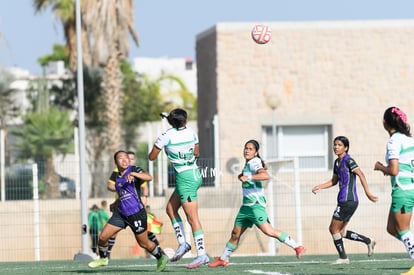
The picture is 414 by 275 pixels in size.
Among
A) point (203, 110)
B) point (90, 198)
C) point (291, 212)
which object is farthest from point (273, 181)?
point (203, 110)

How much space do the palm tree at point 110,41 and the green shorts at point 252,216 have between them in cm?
2278

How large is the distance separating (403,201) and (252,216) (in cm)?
339

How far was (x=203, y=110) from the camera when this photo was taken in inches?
1487

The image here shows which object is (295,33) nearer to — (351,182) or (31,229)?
(31,229)

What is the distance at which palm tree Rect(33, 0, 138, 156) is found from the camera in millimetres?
39469

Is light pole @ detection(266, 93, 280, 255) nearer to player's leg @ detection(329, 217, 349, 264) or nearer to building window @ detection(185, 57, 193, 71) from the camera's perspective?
player's leg @ detection(329, 217, 349, 264)

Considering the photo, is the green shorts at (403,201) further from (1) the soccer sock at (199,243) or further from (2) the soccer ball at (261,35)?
(2) the soccer ball at (261,35)

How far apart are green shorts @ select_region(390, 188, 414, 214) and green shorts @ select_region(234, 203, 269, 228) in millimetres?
3207

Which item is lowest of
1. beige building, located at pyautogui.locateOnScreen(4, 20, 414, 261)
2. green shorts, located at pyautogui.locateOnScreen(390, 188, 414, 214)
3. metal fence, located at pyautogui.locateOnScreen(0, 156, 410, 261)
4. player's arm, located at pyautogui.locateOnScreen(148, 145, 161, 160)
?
metal fence, located at pyautogui.locateOnScreen(0, 156, 410, 261)

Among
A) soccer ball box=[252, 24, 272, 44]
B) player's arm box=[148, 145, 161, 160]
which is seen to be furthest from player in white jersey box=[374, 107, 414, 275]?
soccer ball box=[252, 24, 272, 44]

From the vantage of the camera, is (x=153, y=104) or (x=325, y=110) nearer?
(x=325, y=110)

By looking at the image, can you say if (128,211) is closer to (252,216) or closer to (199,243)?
(199,243)

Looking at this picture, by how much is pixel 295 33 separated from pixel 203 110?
4.43 m

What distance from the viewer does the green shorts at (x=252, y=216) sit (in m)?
16.1
